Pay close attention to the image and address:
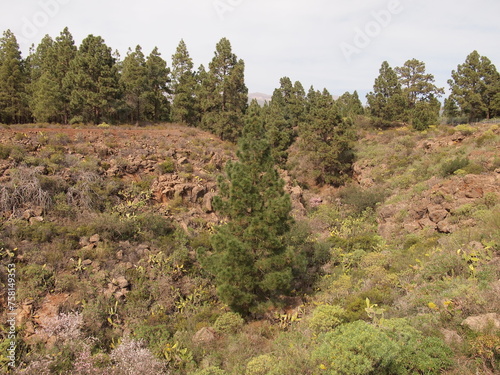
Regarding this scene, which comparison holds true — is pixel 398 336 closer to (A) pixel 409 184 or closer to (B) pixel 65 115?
(A) pixel 409 184

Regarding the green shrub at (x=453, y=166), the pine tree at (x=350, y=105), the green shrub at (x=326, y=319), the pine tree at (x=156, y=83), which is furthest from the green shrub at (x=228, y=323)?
the pine tree at (x=350, y=105)

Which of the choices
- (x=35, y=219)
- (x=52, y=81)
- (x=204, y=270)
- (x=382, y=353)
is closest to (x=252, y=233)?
(x=204, y=270)

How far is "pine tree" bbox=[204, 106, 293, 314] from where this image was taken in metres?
10.5

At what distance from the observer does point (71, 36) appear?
32719 millimetres

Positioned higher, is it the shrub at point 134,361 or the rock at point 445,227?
the rock at point 445,227

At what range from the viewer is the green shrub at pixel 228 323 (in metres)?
10.3

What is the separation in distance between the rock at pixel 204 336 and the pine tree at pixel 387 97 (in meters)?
35.5

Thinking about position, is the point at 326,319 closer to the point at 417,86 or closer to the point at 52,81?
the point at 52,81

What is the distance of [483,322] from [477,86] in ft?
134

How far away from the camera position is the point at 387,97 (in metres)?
38.0

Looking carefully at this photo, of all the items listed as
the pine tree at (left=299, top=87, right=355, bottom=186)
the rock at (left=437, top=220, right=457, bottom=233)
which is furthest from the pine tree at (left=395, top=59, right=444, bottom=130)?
the rock at (left=437, top=220, right=457, bottom=233)

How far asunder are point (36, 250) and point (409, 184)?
22.0 meters

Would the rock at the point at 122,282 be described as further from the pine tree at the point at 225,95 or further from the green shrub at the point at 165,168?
the pine tree at the point at 225,95

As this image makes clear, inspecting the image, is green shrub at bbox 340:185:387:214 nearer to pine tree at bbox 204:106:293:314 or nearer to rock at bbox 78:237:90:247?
pine tree at bbox 204:106:293:314
